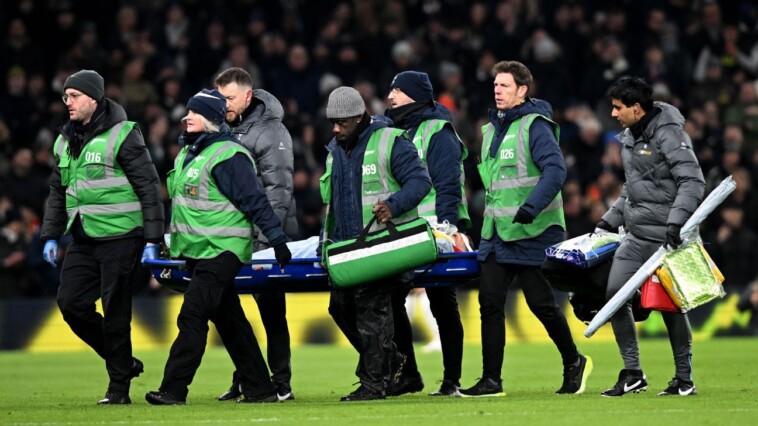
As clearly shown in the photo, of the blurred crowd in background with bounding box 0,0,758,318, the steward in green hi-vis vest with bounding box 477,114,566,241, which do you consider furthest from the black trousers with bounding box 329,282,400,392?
the blurred crowd in background with bounding box 0,0,758,318

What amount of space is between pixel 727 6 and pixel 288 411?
15.4 metres

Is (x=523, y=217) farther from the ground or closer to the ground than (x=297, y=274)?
farther from the ground

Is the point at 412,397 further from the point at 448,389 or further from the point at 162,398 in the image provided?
the point at 162,398

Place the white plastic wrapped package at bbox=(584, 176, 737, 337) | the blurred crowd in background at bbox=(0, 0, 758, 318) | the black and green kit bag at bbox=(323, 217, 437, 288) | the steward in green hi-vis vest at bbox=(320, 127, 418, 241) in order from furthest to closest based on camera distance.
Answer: the blurred crowd in background at bbox=(0, 0, 758, 318), the steward in green hi-vis vest at bbox=(320, 127, 418, 241), the white plastic wrapped package at bbox=(584, 176, 737, 337), the black and green kit bag at bbox=(323, 217, 437, 288)

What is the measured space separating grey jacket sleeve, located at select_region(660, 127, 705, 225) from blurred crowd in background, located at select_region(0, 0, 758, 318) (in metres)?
8.76

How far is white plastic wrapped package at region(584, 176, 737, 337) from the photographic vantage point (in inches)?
408

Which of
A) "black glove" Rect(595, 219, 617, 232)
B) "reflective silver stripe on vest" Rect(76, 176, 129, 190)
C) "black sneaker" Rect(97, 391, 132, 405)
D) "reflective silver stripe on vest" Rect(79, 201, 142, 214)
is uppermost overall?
"reflective silver stripe on vest" Rect(76, 176, 129, 190)

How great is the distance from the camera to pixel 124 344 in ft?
35.3

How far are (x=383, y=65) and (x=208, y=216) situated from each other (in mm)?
11940

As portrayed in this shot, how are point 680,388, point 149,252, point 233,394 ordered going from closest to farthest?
point 680,388, point 149,252, point 233,394

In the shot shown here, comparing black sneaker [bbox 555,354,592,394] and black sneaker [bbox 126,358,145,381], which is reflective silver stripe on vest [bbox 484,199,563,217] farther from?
black sneaker [bbox 126,358,145,381]

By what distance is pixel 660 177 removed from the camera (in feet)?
34.5

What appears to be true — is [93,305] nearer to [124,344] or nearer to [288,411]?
[124,344]

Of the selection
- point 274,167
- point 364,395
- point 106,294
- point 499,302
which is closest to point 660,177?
point 499,302
